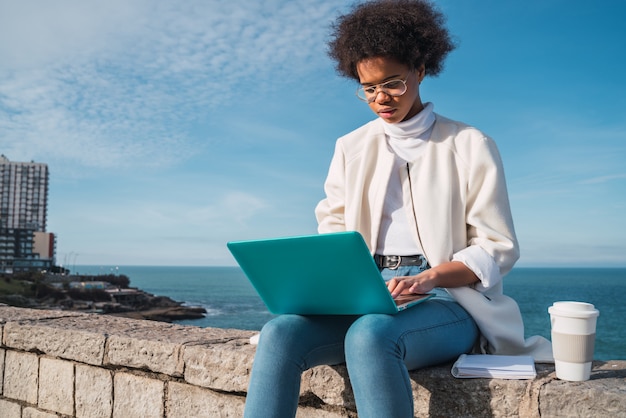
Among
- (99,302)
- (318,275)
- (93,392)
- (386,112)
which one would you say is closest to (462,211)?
(386,112)

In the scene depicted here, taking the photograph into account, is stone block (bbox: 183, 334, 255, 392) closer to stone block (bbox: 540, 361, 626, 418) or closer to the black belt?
the black belt

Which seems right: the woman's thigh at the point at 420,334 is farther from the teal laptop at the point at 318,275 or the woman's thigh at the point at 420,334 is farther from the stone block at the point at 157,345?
the stone block at the point at 157,345

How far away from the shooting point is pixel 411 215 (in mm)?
1951

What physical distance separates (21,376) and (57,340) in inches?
14.8

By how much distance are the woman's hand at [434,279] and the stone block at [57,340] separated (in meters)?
1.48

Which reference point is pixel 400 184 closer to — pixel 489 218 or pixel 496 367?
pixel 489 218

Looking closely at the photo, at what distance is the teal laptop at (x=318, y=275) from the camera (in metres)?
1.42

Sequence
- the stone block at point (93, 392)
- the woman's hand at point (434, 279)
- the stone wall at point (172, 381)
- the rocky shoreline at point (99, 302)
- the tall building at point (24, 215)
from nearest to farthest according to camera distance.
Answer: the stone wall at point (172, 381), the woman's hand at point (434, 279), the stone block at point (93, 392), the rocky shoreline at point (99, 302), the tall building at point (24, 215)

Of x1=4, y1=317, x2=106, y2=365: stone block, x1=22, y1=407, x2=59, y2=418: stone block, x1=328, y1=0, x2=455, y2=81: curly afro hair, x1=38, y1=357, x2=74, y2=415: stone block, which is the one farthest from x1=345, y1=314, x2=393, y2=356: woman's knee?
x1=22, y1=407, x2=59, y2=418: stone block

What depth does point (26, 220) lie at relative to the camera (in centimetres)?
7588

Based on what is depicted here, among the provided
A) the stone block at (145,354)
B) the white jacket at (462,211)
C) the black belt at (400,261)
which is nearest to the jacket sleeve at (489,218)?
the white jacket at (462,211)

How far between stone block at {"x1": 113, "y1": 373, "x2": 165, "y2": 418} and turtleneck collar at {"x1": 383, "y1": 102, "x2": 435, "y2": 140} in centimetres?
134

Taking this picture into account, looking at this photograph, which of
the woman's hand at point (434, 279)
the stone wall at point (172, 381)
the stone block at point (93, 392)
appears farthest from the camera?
the stone block at point (93, 392)

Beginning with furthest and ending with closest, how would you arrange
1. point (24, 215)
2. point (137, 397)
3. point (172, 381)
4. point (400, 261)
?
point (24, 215), point (137, 397), point (172, 381), point (400, 261)
